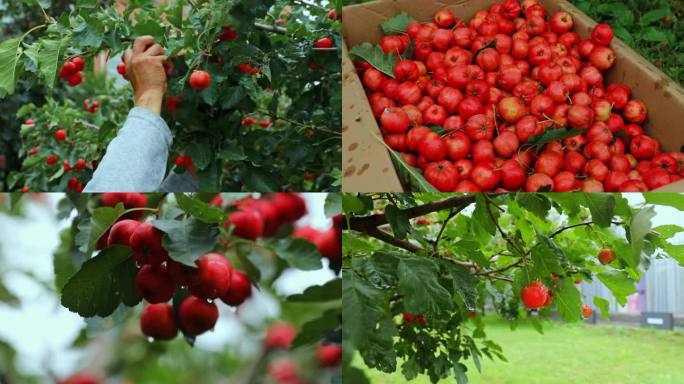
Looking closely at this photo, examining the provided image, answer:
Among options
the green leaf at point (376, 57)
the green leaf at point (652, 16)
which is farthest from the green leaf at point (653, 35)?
the green leaf at point (376, 57)

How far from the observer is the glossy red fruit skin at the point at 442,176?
1413mm

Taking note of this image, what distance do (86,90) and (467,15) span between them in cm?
315

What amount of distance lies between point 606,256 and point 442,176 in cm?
52

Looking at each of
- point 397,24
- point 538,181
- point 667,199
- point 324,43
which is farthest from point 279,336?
point 397,24

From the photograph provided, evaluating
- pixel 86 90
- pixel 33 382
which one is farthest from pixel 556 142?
pixel 86 90

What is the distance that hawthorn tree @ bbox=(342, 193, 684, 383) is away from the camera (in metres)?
0.76

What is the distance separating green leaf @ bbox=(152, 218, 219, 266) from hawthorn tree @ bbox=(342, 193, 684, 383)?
182 mm

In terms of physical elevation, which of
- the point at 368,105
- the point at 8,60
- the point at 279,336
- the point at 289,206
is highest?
the point at 289,206

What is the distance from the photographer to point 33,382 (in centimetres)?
77

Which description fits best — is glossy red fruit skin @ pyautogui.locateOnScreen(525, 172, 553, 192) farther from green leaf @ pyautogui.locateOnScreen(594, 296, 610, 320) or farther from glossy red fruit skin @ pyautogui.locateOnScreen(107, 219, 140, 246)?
glossy red fruit skin @ pyautogui.locateOnScreen(107, 219, 140, 246)

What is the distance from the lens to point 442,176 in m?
1.42

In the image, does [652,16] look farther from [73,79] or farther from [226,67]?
[73,79]

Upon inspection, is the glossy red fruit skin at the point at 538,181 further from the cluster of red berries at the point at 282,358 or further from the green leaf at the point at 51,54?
the green leaf at the point at 51,54

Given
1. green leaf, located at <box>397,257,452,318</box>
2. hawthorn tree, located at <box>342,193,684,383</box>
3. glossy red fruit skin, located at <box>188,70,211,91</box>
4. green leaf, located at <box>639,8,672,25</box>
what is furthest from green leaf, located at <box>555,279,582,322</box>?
green leaf, located at <box>639,8,672,25</box>
